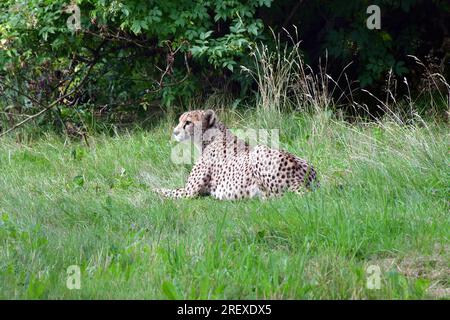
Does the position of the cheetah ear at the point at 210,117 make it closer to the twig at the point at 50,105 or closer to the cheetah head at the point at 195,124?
the cheetah head at the point at 195,124

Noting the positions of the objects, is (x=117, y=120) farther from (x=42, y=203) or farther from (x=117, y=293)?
(x=117, y=293)

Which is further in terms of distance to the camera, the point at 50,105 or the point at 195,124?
the point at 50,105

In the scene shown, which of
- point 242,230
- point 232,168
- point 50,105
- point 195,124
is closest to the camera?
point 242,230

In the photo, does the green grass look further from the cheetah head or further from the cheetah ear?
the cheetah ear

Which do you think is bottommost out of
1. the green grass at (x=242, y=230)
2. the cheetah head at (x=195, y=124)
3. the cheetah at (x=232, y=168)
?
the green grass at (x=242, y=230)

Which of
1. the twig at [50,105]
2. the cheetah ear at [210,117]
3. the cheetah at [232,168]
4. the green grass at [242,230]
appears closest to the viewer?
the green grass at [242,230]

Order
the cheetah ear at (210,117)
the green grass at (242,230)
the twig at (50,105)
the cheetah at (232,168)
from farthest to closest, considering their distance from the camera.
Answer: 1. the twig at (50,105)
2. the cheetah ear at (210,117)
3. the cheetah at (232,168)
4. the green grass at (242,230)

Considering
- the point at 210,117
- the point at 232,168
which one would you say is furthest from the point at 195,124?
the point at 232,168

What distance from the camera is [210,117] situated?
784cm

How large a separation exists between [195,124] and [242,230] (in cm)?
253

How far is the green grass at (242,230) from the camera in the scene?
4.50 metres

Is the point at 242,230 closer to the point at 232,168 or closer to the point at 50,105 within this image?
the point at 232,168

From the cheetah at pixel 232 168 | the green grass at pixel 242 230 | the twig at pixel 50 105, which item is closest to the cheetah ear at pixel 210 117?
the cheetah at pixel 232 168
